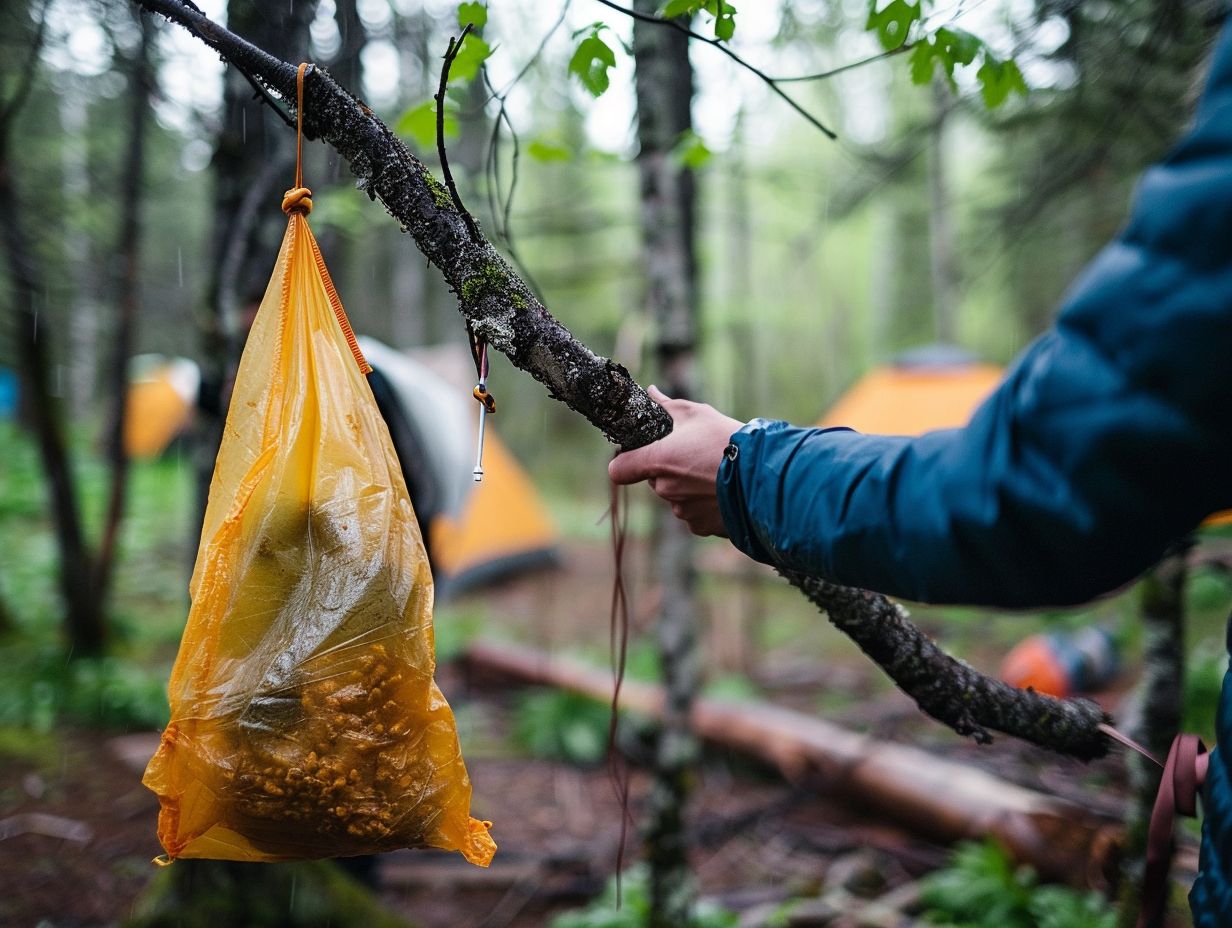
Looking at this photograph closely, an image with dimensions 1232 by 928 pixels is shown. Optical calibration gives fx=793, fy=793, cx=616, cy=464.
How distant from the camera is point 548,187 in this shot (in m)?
19.3

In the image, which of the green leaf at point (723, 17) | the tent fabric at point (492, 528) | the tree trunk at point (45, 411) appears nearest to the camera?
the green leaf at point (723, 17)

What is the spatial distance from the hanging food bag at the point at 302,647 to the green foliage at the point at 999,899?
124 inches

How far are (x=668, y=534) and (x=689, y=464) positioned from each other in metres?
2.41

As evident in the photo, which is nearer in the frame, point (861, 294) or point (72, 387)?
point (72, 387)

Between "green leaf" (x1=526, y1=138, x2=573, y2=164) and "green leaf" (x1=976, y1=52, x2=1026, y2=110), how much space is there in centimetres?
127

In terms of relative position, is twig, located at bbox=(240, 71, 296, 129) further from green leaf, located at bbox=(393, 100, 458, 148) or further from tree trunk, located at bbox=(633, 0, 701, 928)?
tree trunk, located at bbox=(633, 0, 701, 928)

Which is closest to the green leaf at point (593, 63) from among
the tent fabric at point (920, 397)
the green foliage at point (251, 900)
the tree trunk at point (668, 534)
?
the tree trunk at point (668, 534)

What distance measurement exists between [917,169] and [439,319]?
11548mm

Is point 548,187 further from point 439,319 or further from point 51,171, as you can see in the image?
point 51,171

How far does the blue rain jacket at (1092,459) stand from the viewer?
789 mm

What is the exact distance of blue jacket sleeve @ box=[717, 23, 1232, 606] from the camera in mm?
788

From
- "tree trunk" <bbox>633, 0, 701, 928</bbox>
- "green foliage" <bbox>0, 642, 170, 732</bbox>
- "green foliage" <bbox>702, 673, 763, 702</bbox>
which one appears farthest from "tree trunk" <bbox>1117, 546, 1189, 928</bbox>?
"green foliage" <bbox>0, 642, 170, 732</bbox>

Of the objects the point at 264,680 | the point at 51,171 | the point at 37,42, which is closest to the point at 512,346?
the point at 264,680

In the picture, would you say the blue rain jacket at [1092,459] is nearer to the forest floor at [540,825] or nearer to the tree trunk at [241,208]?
the forest floor at [540,825]
